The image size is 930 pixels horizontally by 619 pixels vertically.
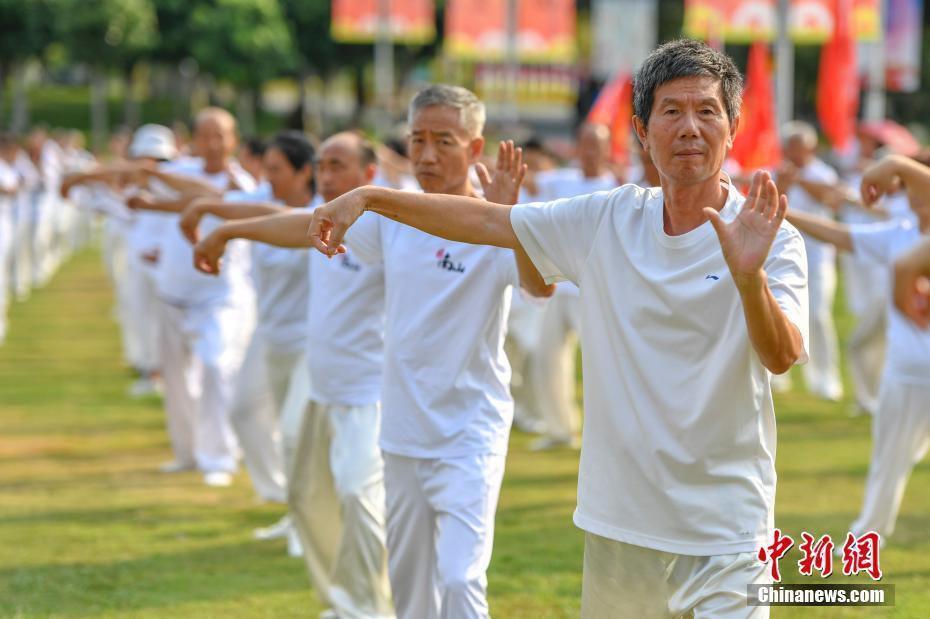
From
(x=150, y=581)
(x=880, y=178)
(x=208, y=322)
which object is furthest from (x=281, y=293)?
(x=880, y=178)

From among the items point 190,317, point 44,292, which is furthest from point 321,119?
point 190,317

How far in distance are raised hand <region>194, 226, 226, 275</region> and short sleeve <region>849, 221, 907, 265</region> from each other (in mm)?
2983

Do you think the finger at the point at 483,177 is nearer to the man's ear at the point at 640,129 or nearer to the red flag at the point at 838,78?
the man's ear at the point at 640,129

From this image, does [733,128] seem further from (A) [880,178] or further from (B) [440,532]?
(B) [440,532]

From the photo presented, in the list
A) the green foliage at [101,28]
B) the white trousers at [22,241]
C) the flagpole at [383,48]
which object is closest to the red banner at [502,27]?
the flagpole at [383,48]

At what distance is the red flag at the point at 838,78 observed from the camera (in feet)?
62.8

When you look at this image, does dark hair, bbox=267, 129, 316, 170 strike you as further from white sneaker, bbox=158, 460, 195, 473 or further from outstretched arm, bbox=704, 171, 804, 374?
outstretched arm, bbox=704, 171, 804, 374

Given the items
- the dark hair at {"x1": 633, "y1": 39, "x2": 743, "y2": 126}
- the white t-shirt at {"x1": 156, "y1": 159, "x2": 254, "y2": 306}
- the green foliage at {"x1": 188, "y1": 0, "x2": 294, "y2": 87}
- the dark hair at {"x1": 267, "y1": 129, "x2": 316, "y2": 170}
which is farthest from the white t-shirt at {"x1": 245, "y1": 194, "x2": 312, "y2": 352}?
the green foliage at {"x1": 188, "y1": 0, "x2": 294, "y2": 87}

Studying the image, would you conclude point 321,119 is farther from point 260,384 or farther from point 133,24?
point 260,384

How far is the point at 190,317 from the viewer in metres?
11.0

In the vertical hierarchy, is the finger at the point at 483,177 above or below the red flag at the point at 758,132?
above

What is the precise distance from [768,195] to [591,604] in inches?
53.3

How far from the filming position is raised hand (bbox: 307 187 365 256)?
168 inches

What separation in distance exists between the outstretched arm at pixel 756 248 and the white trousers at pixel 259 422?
220 inches
